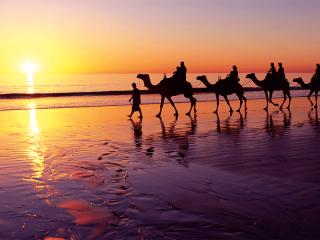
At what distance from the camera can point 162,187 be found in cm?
702

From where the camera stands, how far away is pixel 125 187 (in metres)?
7.06

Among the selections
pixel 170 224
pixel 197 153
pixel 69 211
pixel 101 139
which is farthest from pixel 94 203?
pixel 101 139

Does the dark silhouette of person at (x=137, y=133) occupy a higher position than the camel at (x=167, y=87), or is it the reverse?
the camel at (x=167, y=87)

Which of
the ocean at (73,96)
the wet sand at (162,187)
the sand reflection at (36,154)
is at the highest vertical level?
the ocean at (73,96)

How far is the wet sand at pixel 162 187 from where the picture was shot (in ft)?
16.7

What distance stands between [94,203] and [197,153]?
174 inches

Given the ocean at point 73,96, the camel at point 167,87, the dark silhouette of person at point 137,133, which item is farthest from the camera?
the ocean at point 73,96

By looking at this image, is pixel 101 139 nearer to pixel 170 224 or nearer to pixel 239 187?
pixel 239 187

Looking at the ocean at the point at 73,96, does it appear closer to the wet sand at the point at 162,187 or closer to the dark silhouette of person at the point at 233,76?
the dark silhouette of person at the point at 233,76

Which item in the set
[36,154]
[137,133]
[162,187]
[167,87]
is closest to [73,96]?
[167,87]

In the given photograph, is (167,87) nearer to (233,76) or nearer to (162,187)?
(233,76)

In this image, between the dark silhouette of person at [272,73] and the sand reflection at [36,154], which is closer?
the sand reflection at [36,154]

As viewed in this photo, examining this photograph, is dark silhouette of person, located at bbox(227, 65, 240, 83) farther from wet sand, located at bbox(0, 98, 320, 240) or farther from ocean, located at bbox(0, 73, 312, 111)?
wet sand, located at bbox(0, 98, 320, 240)

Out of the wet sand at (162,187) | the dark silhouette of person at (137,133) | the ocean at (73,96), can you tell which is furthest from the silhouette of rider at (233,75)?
the wet sand at (162,187)
